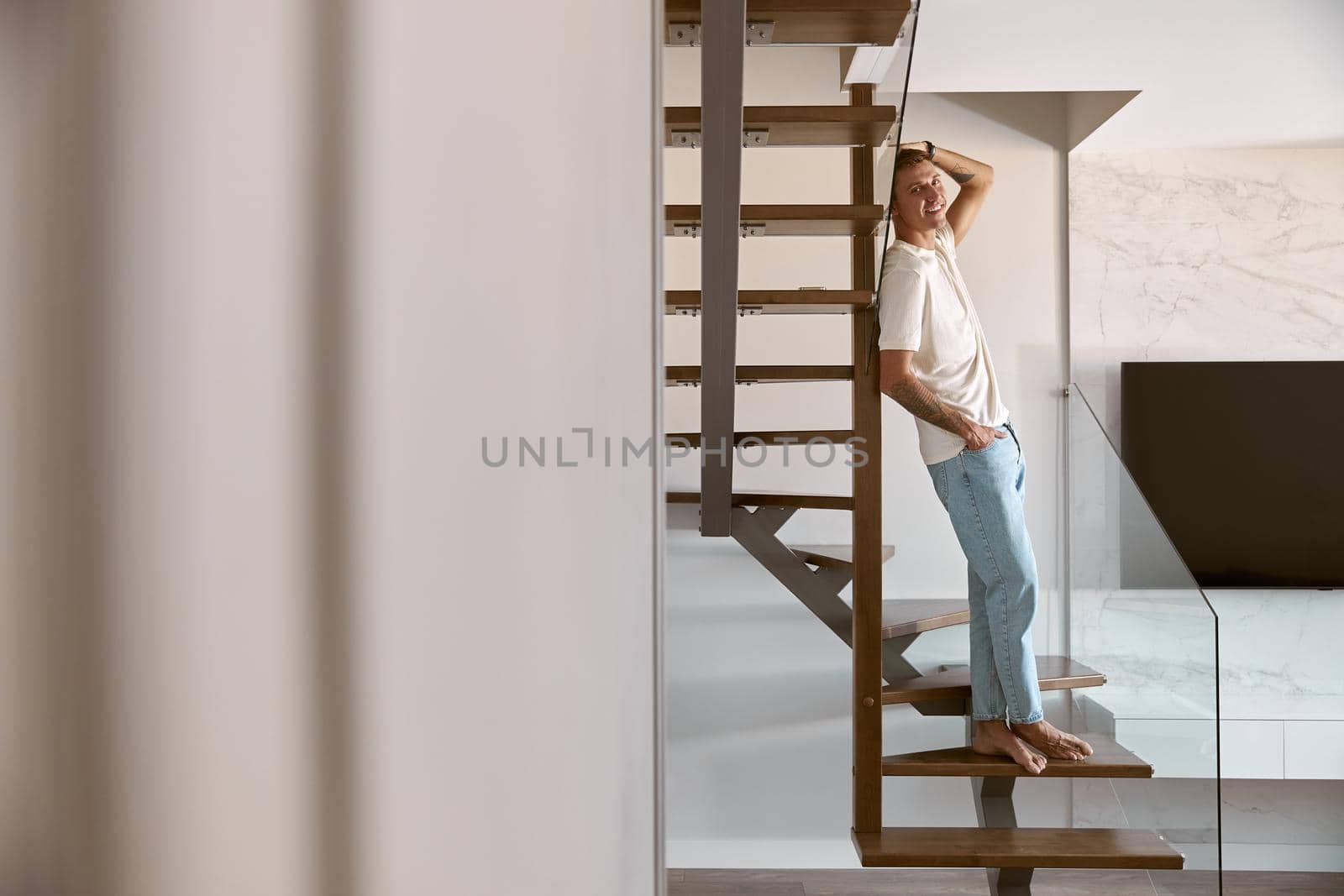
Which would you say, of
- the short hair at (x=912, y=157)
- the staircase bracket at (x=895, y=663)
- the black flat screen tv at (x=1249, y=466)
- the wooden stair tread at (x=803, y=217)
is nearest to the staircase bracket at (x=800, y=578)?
the staircase bracket at (x=895, y=663)

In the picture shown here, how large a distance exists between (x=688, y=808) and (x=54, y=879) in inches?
111

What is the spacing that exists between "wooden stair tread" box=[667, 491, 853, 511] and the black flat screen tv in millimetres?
1212

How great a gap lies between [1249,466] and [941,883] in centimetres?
155

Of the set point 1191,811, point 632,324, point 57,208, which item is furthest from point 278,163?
point 1191,811

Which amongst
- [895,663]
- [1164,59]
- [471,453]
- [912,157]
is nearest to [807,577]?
[895,663]

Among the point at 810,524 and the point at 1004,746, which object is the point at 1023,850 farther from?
the point at 810,524

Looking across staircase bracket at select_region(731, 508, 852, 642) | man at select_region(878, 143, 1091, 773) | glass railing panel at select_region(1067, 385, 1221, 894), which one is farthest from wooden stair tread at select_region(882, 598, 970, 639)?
glass railing panel at select_region(1067, 385, 1221, 894)

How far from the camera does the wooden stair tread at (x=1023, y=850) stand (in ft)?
5.58

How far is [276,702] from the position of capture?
0.04m

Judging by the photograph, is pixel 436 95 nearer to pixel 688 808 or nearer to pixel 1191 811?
pixel 1191 811

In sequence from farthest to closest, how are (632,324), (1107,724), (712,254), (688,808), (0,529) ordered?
(688,808) → (1107,724) → (712,254) → (632,324) → (0,529)

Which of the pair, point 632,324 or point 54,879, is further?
point 632,324

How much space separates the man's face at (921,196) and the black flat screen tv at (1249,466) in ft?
4.04

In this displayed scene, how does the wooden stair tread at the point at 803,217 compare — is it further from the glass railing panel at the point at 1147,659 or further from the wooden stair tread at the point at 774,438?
the glass railing panel at the point at 1147,659
